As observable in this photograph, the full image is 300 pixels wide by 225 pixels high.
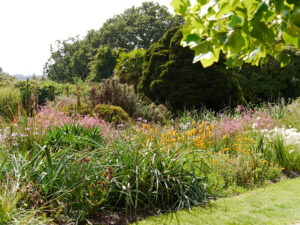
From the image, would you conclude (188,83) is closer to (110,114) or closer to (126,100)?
(126,100)

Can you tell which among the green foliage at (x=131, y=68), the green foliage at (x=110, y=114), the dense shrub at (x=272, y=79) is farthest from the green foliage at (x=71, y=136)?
the dense shrub at (x=272, y=79)

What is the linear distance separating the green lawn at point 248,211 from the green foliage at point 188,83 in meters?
6.37

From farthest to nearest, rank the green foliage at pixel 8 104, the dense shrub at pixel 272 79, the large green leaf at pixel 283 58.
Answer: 1. the dense shrub at pixel 272 79
2. the green foliage at pixel 8 104
3. the large green leaf at pixel 283 58

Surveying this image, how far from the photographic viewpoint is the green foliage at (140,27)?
37.6 meters

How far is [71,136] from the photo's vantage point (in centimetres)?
516

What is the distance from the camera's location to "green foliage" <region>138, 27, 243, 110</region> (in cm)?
1061

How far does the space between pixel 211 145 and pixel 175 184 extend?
106 inches

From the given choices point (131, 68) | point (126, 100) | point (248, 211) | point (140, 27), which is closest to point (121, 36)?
point (140, 27)

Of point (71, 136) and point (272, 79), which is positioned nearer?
point (71, 136)

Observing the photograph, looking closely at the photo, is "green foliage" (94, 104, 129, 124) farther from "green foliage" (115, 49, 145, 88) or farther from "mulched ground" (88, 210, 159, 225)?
"green foliage" (115, 49, 145, 88)

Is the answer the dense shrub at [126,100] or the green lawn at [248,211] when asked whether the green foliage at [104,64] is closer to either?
the dense shrub at [126,100]

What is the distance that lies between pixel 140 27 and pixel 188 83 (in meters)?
29.2

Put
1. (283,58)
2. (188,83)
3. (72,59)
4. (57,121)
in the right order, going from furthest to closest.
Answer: (72,59)
(188,83)
(57,121)
(283,58)

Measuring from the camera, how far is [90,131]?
19.2ft
